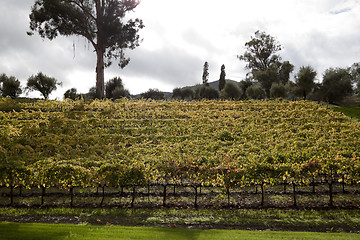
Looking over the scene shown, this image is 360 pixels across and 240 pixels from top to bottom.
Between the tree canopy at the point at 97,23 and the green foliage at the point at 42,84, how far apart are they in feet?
32.2

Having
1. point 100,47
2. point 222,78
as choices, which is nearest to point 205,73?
point 222,78

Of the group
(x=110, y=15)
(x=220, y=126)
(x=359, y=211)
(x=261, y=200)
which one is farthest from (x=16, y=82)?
(x=359, y=211)

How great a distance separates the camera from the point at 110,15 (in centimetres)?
4691

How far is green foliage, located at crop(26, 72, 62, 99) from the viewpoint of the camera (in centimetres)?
5294

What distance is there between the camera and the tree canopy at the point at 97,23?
44.6m

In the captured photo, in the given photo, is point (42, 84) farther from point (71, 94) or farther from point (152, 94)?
point (152, 94)

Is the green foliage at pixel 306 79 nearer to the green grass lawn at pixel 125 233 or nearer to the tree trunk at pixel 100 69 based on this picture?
the tree trunk at pixel 100 69

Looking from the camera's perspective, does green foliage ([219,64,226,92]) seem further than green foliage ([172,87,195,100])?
No

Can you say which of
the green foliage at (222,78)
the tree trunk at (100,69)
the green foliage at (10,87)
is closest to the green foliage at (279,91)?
the green foliage at (222,78)

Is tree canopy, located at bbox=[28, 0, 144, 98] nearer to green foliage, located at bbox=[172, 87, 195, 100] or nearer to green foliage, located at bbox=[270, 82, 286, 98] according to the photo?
green foliage, located at bbox=[270, 82, 286, 98]

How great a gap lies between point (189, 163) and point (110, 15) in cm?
4094

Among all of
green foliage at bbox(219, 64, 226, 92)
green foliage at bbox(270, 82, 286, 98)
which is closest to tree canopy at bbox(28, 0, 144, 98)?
green foliage at bbox(270, 82, 286, 98)

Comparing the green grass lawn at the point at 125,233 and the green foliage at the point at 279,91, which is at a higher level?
the green foliage at the point at 279,91

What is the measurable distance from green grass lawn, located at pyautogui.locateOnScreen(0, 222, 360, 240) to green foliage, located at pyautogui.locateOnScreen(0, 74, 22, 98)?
53.3m
